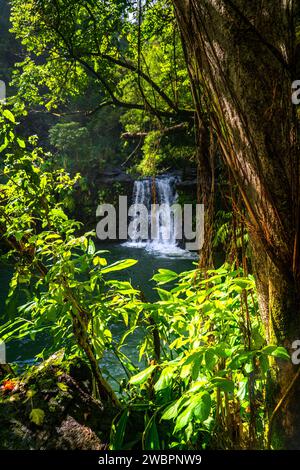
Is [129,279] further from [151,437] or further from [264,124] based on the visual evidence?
[264,124]

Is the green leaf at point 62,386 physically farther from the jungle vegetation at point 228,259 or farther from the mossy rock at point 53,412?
the jungle vegetation at point 228,259

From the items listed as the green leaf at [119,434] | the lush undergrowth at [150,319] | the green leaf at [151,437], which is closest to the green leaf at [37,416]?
the lush undergrowth at [150,319]

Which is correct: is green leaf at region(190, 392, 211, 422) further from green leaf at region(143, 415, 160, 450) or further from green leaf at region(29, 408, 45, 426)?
green leaf at region(29, 408, 45, 426)

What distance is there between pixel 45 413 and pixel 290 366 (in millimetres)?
1390

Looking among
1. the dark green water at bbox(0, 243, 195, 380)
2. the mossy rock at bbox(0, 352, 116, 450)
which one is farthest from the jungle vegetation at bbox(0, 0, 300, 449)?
the dark green water at bbox(0, 243, 195, 380)

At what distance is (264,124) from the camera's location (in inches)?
50.8

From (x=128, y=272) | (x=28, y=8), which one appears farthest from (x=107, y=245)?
(x=28, y=8)

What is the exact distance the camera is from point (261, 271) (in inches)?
57.9

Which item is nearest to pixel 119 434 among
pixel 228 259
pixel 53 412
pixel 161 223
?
pixel 53 412

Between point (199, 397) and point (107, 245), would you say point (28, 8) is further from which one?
point (107, 245)

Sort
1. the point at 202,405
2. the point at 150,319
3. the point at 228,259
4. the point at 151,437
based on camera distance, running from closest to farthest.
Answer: the point at 202,405 → the point at 151,437 → the point at 228,259 → the point at 150,319

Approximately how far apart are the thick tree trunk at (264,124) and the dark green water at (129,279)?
2.45 feet

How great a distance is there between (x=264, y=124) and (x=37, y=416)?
6.10 ft

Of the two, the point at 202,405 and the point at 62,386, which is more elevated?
the point at 202,405
